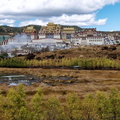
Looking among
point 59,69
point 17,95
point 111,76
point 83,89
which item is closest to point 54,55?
point 59,69

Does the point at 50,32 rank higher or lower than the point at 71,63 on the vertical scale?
higher

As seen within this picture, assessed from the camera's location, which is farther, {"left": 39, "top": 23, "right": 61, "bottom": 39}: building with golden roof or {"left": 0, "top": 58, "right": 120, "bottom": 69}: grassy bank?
{"left": 39, "top": 23, "right": 61, "bottom": 39}: building with golden roof

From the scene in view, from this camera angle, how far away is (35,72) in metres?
64.1

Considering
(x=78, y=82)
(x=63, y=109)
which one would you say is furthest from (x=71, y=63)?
(x=63, y=109)

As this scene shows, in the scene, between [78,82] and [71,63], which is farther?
[71,63]

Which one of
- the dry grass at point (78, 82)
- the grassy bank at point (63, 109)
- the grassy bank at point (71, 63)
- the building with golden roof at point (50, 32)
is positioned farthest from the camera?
the building with golden roof at point (50, 32)

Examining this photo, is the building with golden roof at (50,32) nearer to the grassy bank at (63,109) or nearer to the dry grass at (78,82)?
the dry grass at (78,82)

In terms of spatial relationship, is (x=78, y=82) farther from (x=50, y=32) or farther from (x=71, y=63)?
(x=50, y=32)

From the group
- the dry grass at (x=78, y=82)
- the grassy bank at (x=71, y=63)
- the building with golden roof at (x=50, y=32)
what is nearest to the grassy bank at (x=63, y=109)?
the dry grass at (x=78, y=82)

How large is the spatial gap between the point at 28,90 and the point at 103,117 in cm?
2132

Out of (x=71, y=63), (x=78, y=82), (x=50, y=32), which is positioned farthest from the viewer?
(x=50, y=32)

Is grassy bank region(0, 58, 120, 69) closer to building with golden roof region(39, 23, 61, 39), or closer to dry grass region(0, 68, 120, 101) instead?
dry grass region(0, 68, 120, 101)

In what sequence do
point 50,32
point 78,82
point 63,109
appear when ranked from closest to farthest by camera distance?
1. point 63,109
2. point 78,82
3. point 50,32

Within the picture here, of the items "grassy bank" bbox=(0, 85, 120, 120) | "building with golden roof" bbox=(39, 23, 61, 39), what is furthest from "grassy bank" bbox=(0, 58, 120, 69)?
"building with golden roof" bbox=(39, 23, 61, 39)
